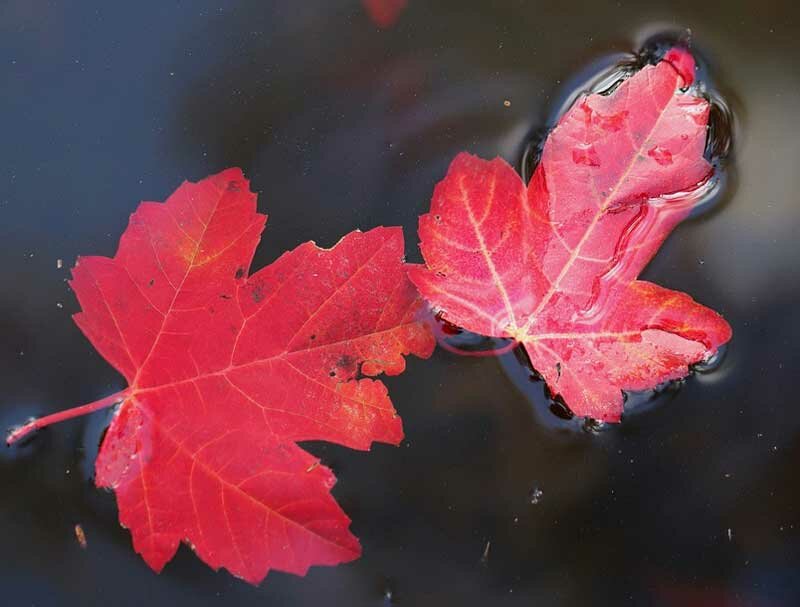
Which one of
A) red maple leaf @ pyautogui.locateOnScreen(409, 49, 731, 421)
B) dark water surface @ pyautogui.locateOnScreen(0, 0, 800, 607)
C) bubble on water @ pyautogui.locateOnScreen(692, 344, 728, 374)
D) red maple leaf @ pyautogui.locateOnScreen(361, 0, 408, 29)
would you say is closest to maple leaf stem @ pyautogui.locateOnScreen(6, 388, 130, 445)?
dark water surface @ pyautogui.locateOnScreen(0, 0, 800, 607)

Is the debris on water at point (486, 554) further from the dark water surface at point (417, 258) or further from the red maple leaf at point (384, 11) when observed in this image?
the red maple leaf at point (384, 11)

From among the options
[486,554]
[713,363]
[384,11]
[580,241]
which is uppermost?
[384,11]

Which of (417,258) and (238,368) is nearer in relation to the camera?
(238,368)

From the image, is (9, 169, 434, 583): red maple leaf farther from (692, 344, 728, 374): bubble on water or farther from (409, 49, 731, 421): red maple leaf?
(692, 344, 728, 374): bubble on water

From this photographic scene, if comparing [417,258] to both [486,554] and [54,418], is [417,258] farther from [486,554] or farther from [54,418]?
[54,418]

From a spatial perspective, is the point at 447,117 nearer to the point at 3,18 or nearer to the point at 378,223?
the point at 378,223

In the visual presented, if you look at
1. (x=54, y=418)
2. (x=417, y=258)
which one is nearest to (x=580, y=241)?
(x=417, y=258)

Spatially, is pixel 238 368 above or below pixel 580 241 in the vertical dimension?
below
